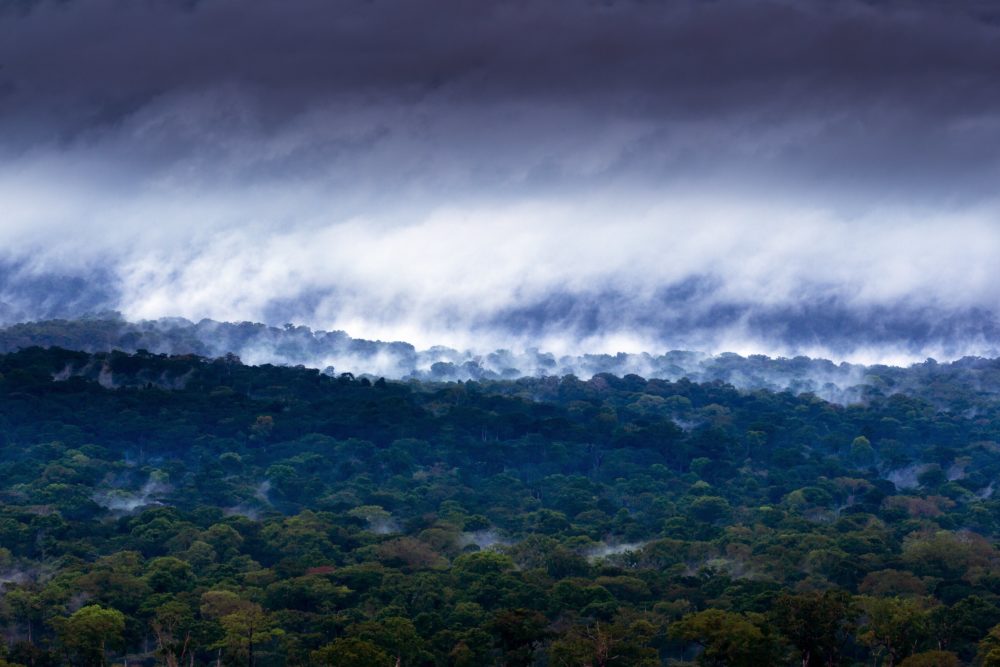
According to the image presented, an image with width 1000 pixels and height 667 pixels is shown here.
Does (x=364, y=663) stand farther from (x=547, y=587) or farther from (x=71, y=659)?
(x=547, y=587)

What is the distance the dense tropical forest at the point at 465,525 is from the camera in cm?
7075

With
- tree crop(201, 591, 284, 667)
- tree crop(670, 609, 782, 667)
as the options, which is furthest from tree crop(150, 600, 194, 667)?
tree crop(670, 609, 782, 667)

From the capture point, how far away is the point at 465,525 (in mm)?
111625

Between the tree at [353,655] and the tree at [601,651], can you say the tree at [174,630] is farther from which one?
the tree at [601,651]

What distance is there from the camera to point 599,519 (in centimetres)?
12119

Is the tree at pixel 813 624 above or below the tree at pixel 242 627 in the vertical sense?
above

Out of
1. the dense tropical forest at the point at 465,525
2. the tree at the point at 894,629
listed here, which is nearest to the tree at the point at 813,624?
the dense tropical forest at the point at 465,525

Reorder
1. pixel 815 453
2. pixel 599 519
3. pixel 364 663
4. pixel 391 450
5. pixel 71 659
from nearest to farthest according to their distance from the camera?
pixel 364 663
pixel 71 659
pixel 599 519
pixel 391 450
pixel 815 453

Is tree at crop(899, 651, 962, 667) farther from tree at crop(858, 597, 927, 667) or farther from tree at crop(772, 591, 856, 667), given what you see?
tree at crop(772, 591, 856, 667)

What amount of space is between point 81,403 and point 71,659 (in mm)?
93028

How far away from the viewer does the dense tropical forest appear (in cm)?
7075

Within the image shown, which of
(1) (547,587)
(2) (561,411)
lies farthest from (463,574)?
(2) (561,411)

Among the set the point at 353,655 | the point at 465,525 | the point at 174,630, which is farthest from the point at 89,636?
the point at 465,525

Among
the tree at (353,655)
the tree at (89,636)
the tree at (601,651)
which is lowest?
the tree at (89,636)
